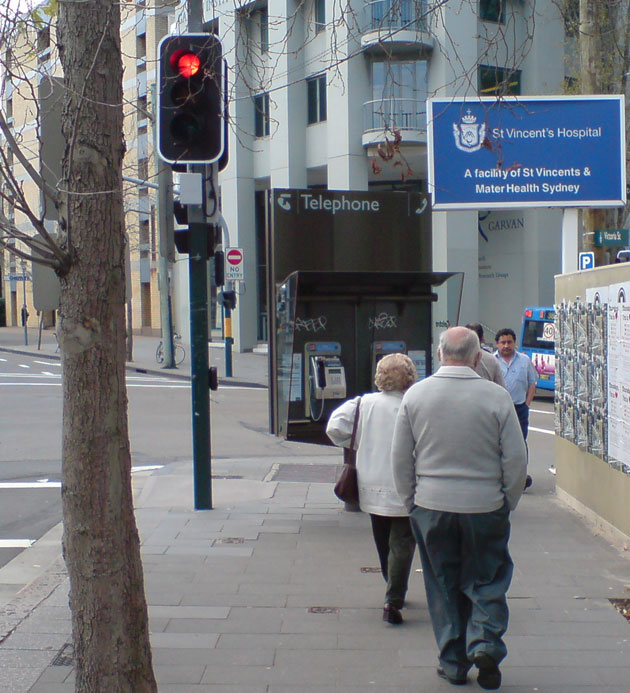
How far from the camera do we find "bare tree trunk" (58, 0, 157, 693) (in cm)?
333

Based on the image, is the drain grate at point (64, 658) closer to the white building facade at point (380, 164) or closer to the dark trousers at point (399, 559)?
the dark trousers at point (399, 559)

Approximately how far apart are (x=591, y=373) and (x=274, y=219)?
145 inches

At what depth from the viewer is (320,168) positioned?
32719 mm

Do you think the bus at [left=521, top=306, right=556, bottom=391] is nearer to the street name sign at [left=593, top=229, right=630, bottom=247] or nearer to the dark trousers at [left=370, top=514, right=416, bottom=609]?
the street name sign at [left=593, top=229, right=630, bottom=247]

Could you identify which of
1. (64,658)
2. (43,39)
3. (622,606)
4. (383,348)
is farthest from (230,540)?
(43,39)

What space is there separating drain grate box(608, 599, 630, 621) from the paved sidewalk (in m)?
0.07

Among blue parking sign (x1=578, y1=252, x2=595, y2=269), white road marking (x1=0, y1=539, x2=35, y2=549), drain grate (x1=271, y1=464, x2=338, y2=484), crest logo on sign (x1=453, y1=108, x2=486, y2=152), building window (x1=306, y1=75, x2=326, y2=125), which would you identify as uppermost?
building window (x1=306, y1=75, x2=326, y2=125)

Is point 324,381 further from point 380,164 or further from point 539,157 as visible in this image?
point 380,164

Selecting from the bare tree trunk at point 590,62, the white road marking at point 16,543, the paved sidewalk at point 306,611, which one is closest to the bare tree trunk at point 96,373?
the paved sidewalk at point 306,611

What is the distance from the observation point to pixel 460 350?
4.73 m

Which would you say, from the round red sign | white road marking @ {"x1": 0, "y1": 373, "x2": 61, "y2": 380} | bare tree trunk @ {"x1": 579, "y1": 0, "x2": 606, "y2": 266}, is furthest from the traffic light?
white road marking @ {"x1": 0, "y1": 373, "x2": 61, "y2": 380}

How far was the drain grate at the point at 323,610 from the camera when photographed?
A: 5.82m

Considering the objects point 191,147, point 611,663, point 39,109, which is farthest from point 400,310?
point 39,109

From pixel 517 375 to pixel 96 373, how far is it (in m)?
7.53
